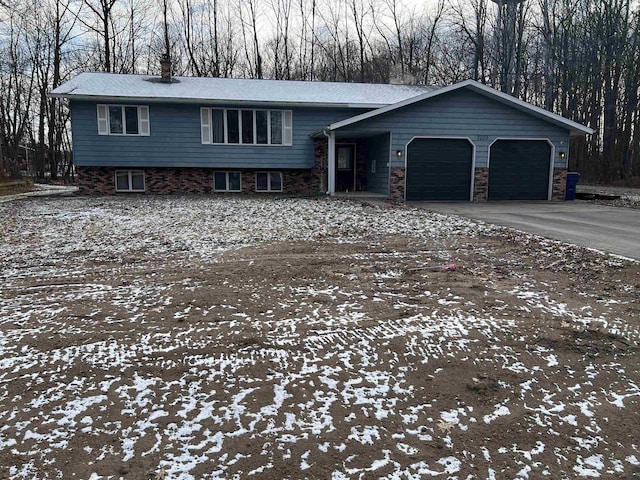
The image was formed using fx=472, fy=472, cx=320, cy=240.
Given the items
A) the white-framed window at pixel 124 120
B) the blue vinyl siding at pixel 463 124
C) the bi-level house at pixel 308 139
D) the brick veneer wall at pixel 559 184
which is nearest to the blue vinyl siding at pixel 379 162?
the bi-level house at pixel 308 139

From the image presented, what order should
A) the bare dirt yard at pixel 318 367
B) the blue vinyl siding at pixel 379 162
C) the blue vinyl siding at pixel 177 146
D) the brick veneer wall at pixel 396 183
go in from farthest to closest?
the blue vinyl siding at pixel 177 146 < the blue vinyl siding at pixel 379 162 < the brick veneer wall at pixel 396 183 < the bare dirt yard at pixel 318 367

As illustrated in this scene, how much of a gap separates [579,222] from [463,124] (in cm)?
652

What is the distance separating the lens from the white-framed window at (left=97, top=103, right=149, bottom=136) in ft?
55.1

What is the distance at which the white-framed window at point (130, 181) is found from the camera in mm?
17688

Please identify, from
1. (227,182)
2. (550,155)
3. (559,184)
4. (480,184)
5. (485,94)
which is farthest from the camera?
(227,182)

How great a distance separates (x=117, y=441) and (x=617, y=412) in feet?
8.43

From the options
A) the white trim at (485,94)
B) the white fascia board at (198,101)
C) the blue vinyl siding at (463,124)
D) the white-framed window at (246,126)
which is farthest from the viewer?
the white-framed window at (246,126)

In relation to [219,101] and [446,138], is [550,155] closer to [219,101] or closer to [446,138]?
[446,138]

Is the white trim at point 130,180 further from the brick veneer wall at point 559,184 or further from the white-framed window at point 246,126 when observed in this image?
the brick veneer wall at point 559,184

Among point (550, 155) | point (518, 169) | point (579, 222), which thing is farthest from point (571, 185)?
point (579, 222)

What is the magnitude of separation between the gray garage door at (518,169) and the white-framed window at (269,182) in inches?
310

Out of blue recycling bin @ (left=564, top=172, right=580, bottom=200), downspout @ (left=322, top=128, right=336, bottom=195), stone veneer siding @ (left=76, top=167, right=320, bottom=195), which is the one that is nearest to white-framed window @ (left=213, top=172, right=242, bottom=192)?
stone veneer siding @ (left=76, top=167, right=320, bottom=195)

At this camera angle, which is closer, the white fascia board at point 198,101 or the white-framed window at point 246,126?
the white fascia board at point 198,101

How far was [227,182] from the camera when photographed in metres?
18.3
